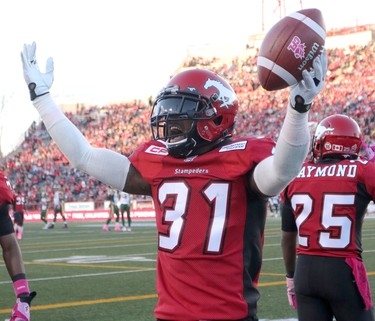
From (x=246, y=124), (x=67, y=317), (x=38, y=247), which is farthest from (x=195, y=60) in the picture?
(x=67, y=317)

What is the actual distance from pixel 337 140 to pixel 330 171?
0.25 meters

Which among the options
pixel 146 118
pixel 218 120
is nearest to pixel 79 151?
pixel 218 120

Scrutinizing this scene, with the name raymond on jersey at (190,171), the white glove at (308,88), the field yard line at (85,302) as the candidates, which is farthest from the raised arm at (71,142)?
the field yard line at (85,302)

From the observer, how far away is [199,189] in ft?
10.4

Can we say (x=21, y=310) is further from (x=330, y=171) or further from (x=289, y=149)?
(x=289, y=149)

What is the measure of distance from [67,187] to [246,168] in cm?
3592

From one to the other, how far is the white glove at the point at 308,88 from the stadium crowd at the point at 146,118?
28.0 metres

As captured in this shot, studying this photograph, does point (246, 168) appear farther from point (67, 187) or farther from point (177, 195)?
point (67, 187)

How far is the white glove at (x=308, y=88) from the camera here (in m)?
2.71

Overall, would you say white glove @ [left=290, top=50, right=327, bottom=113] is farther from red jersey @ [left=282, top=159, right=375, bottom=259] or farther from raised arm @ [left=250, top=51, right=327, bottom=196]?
red jersey @ [left=282, top=159, right=375, bottom=259]

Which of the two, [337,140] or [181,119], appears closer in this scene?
[181,119]

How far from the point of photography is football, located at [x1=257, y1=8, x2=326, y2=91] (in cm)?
284

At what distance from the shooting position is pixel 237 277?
10.3ft

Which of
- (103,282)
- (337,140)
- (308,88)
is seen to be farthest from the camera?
(103,282)
